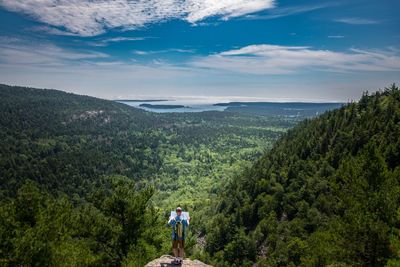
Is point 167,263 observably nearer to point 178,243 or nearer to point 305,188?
point 178,243

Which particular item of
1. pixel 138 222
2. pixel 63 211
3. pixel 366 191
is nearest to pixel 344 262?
pixel 366 191

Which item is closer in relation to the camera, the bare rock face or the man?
the man

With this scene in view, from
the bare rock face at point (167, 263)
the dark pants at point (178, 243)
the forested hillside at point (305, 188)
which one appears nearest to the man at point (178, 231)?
the dark pants at point (178, 243)

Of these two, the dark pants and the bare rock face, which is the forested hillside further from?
the dark pants

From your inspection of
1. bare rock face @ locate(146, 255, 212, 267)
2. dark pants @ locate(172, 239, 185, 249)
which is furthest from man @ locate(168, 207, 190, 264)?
bare rock face @ locate(146, 255, 212, 267)

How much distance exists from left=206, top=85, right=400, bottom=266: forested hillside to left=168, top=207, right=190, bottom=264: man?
15346 millimetres

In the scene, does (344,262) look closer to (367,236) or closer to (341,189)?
(367,236)

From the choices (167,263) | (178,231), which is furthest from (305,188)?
(178,231)

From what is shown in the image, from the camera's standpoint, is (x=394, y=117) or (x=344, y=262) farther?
(x=394, y=117)

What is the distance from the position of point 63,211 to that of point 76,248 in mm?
5864

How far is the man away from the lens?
Answer: 83.8ft

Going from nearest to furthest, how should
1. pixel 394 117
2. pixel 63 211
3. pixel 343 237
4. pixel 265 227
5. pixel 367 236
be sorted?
pixel 367 236
pixel 343 237
pixel 63 211
pixel 265 227
pixel 394 117

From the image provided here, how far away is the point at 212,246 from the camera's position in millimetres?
134250

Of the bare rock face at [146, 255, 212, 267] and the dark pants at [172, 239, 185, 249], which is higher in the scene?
the dark pants at [172, 239, 185, 249]
